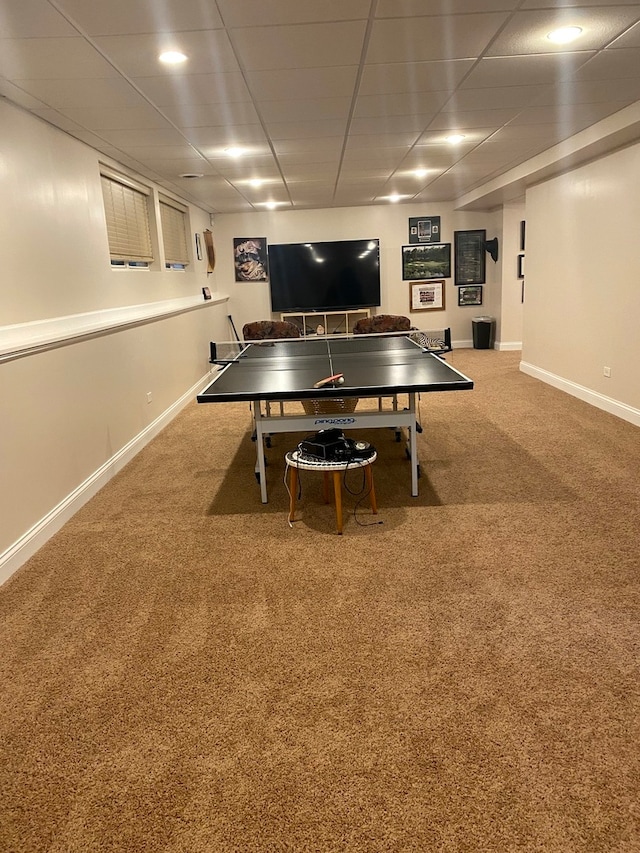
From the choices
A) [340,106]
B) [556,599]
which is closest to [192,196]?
[340,106]

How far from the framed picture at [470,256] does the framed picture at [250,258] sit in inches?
122

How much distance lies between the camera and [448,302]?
33.3ft

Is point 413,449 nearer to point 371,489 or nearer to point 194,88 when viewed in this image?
point 371,489

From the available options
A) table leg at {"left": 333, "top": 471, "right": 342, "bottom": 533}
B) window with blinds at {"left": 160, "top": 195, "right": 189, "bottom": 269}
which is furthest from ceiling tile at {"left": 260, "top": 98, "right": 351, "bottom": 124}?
window with blinds at {"left": 160, "top": 195, "right": 189, "bottom": 269}

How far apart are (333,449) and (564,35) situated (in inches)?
89.7

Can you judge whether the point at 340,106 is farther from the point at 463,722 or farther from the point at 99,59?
the point at 463,722

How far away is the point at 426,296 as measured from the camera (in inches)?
397

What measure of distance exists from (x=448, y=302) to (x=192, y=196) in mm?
4573

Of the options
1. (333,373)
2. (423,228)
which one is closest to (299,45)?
(333,373)

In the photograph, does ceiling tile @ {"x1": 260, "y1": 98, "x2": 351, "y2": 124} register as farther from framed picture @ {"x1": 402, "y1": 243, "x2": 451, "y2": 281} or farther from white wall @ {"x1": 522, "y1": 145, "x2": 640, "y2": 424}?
framed picture @ {"x1": 402, "y1": 243, "x2": 451, "y2": 281}

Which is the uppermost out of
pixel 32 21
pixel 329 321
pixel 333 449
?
pixel 32 21

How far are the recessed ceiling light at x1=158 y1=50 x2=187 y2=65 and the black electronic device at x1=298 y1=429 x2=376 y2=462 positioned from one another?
1981mm

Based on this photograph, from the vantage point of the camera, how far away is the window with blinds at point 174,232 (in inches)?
273

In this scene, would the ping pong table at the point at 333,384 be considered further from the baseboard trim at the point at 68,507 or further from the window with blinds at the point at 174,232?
the window with blinds at the point at 174,232
